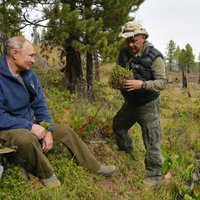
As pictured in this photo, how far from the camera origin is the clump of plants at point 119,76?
434cm

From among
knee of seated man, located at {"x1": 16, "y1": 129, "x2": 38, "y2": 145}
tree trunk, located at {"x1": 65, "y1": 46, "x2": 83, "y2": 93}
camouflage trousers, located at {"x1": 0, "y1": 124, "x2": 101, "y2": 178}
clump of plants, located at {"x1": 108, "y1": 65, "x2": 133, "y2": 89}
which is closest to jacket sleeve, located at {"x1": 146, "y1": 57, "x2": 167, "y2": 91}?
clump of plants, located at {"x1": 108, "y1": 65, "x2": 133, "y2": 89}

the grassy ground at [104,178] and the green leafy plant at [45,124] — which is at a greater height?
the green leafy plant at [45,124]

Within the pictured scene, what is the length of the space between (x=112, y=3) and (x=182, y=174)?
542 centimetres

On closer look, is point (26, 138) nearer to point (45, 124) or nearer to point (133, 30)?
point (45, 124)

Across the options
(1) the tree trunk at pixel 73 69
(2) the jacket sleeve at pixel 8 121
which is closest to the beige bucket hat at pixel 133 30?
(2) the jacket sleeve at pixel 8 121

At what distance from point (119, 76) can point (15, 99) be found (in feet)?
4.29

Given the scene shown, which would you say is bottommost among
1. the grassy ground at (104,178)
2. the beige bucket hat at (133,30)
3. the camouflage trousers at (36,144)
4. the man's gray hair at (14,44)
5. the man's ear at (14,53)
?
the grassy ground at (104,178)

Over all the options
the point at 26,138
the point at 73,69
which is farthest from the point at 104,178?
the point at 73,69

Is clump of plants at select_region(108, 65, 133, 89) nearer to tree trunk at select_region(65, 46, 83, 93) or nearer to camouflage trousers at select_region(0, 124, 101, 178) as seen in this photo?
camouflage trousers at select_region(0, 124, 101, 178)

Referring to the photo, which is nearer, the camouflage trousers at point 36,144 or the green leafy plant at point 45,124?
the camouflage trousers at point 36,144

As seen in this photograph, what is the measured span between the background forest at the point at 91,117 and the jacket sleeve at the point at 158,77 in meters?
1.28

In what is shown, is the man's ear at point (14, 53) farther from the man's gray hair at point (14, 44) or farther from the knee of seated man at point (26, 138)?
the knee of seated man at point (26, 138)

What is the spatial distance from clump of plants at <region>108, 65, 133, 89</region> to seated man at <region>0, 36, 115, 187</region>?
89 centimetres

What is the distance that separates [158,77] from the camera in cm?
426
